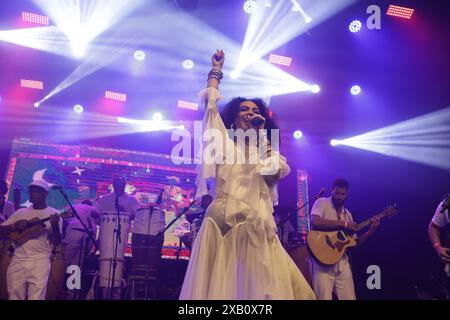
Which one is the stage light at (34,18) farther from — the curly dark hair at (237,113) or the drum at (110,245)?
the curly dark hair at (237,113)

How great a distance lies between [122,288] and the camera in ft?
23.0

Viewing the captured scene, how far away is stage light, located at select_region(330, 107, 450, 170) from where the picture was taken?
28.3 ft

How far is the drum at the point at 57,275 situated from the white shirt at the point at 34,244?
0.32m

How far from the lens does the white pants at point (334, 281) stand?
5906 millimetres

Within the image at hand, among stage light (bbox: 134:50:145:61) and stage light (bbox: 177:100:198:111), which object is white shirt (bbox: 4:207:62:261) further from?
stage light (bbox: 177:100:198:111)

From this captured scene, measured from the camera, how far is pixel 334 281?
606cm

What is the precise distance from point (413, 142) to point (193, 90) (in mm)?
4880

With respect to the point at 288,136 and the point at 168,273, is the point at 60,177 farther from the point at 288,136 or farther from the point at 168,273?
the point at 288,136

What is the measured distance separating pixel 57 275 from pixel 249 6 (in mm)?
5980

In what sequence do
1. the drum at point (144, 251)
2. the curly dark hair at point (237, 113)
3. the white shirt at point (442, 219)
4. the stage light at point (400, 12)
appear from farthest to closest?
the stage light at point (400, 12)
the drum at point (144, 251)
the white shirt at point (442, 219)
the curly dark hair at point (237, 113)

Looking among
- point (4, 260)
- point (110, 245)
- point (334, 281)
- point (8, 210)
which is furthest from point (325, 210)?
point (8, 210)

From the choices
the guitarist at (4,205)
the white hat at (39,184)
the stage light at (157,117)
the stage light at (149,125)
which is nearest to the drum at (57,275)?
the white hat at (39,184)

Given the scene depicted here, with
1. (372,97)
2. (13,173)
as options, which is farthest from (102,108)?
(372,97)
